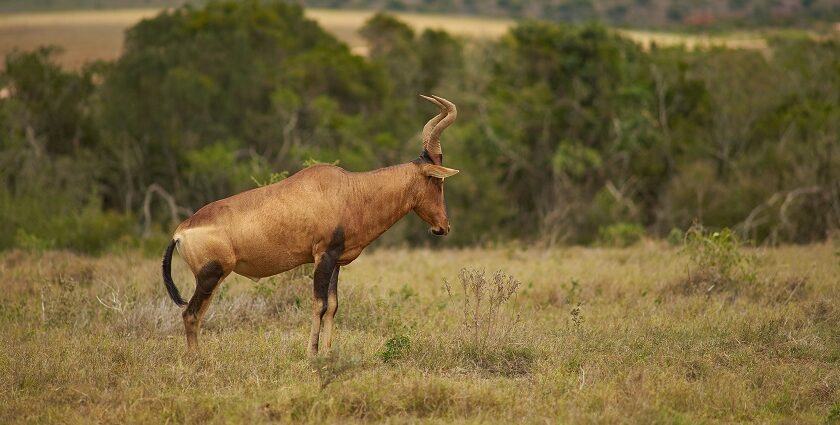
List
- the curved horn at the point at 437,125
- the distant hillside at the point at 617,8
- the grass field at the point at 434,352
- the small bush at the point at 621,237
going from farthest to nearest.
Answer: the distant hillside at the point at 617,8 → the small bush at the point at 621,237 → the curved horn at the point at 437,125 → the grass field at the point at 434,352

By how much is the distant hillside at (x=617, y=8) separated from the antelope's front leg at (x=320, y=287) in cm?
6677

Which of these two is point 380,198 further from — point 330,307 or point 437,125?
point 330,307

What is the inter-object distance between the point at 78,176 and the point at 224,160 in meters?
4.85

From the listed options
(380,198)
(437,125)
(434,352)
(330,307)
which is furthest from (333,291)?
(437,125)

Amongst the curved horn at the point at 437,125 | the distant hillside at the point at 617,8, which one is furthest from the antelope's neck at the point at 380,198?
the distant hillside at the point at 617,8

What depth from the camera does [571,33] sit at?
3991 centimetres

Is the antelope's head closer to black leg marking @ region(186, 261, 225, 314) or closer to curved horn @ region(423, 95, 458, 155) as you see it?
curved horn @ region(423, 95, 458, 155)

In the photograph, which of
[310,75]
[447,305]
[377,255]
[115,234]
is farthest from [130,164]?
[447,305]

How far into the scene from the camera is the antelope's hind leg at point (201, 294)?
9.36m

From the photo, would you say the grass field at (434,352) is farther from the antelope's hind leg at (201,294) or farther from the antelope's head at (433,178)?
the antelope's head at (433,178)

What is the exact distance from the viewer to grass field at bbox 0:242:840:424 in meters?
8.17

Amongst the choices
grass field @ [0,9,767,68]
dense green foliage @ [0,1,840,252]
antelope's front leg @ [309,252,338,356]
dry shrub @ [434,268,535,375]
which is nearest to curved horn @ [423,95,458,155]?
dry shrub @ [434,268,535,375]

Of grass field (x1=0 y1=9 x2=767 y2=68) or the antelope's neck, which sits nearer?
the antelope's neck

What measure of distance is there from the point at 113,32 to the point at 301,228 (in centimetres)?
5833
